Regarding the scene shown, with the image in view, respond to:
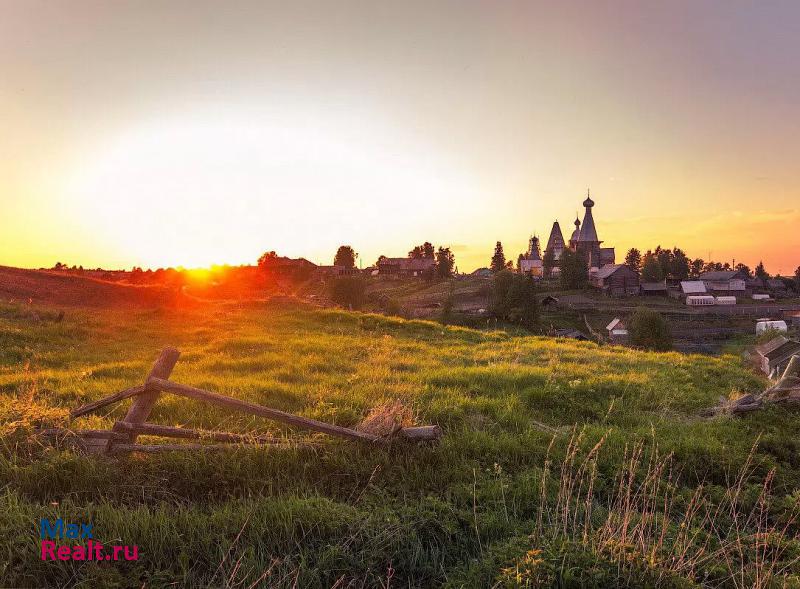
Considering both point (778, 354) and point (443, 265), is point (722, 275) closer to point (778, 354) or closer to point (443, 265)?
point (443, 265)

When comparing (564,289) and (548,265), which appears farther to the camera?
(548,265)

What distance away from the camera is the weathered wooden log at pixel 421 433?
19.8 feet

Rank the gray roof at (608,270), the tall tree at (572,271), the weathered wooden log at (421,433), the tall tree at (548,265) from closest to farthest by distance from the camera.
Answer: the weathered wooden log at (421,433), the gray roof at (608,270), the tall tree at (572,271), the tall tree at (548,265)

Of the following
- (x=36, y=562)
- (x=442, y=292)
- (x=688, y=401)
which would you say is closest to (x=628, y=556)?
(x=36, y=562)

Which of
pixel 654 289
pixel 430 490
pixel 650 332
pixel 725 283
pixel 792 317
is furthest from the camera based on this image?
pixel 725 283

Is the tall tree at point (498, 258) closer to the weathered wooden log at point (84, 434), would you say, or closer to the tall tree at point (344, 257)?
the tall tree at point (344, 257)

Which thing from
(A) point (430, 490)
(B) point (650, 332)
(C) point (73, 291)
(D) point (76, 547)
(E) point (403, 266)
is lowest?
(B) point (650, 332)

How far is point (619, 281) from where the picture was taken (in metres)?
102

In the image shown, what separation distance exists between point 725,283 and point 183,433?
13229 cm

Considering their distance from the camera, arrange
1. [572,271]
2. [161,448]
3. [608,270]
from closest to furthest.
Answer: [161,448] < [572,271] < [608,270]

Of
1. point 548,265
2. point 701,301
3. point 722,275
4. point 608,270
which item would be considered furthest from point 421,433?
point 722,275

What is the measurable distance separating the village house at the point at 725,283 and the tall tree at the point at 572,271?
31.0 metres

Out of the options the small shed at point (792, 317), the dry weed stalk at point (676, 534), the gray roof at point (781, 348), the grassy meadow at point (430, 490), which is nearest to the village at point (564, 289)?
the small shed at point (792, 317)

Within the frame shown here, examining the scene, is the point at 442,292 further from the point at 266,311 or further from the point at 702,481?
the point at 702,481
